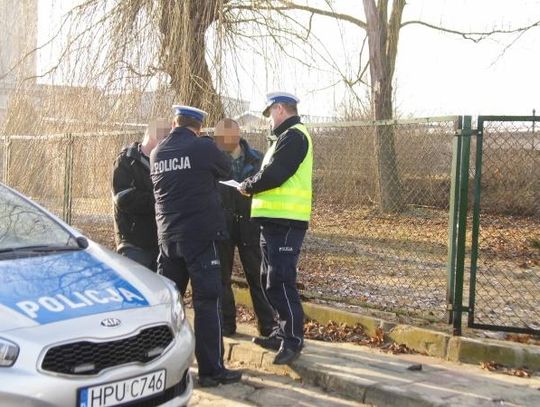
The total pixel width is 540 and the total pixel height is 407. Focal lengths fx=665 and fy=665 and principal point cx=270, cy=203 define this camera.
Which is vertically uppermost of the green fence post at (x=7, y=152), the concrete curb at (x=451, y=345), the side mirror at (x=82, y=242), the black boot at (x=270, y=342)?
the green fence post at (x=7, y=152)

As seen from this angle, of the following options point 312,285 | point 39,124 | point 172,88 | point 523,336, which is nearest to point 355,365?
point 523,336

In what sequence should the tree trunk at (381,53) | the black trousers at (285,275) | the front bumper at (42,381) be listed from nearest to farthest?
the front bumper at (42,381)
the black trousers at (285,275)
the tree trunk at (381,53)

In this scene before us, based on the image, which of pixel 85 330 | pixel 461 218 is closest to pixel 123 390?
pixel 85 330

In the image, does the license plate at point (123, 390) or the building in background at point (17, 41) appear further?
the building in background at point (17, 41)

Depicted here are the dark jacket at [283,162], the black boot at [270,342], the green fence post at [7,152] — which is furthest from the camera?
the green fence post at [7,152]

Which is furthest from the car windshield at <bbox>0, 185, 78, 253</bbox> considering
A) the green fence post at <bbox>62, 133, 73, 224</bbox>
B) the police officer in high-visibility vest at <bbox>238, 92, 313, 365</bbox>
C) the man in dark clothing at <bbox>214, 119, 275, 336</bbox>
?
the green fence post at <bbox>62, 133, 73, 224</bbox>

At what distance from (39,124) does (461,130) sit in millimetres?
6413

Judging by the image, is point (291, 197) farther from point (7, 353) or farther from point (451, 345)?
point (7, 353)

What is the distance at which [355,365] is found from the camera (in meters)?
4.98

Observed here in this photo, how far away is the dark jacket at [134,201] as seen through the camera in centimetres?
516

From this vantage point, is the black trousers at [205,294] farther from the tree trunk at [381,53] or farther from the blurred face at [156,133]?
the tree trunk at [381,53]

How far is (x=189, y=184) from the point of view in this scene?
4.51m

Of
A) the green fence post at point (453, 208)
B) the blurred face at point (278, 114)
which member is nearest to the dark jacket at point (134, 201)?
the blurred face at point (278, 114)

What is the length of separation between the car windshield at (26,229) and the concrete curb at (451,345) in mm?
2653
